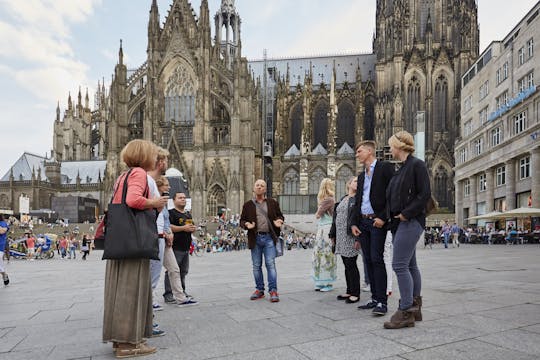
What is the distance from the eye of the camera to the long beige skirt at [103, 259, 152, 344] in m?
3.83

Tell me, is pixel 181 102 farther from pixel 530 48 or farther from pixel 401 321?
pixel 401 321

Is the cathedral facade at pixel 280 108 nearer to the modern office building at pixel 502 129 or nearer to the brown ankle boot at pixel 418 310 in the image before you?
the modern office building at pixel 502 129

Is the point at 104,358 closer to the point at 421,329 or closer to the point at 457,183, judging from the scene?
the point at 421,329

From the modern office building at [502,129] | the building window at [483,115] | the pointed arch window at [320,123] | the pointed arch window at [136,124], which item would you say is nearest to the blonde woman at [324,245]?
the modern office building at [502,129]

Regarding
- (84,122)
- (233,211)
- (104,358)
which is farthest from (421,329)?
(84,122)

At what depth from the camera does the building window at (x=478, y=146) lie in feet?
120

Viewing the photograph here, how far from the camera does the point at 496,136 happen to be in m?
33.7

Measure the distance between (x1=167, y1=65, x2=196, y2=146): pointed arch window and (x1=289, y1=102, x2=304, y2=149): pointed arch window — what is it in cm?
1312

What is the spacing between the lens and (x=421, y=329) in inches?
173

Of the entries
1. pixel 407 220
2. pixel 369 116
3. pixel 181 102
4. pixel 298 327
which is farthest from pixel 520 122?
pixel 181 102

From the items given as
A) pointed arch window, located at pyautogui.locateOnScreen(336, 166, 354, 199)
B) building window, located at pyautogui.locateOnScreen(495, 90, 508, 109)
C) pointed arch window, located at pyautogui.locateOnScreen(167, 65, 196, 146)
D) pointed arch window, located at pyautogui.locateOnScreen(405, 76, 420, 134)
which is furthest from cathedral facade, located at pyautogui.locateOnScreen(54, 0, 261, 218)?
building window, located at pyautogui.locateOnScreen(495, 90, 508, 109)

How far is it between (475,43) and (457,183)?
1611 cm

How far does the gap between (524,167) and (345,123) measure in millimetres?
28690

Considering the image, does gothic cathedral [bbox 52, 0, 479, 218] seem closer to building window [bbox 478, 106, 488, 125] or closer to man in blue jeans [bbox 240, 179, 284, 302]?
building window [bbox 478, 106, 488, 125]
